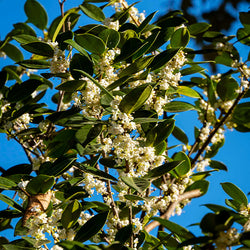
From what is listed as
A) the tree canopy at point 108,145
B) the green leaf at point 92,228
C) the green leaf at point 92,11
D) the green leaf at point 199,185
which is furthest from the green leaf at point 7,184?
the green leaf at point 199,185

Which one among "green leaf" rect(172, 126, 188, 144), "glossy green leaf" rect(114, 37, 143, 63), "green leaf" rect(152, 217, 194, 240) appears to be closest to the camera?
"green leaf" rect(152, 217, 194, 240)

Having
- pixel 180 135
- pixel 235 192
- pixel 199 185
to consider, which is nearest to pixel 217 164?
pixel 180 135

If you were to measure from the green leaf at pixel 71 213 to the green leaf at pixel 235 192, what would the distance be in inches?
25.7

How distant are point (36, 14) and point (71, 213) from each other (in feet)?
5.70

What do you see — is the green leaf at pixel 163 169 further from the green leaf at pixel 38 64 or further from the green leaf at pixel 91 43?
the green leaf at pixel 38 64

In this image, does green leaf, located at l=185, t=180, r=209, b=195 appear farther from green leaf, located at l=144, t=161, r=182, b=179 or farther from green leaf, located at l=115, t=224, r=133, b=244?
green leaf, located at l=115, t=224, r=133, b=244

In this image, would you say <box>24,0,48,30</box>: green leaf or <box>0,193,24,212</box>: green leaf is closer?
<box>0,193,24,212</box>: green leaf

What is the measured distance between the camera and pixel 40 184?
1.59m

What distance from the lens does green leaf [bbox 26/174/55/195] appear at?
1558mm

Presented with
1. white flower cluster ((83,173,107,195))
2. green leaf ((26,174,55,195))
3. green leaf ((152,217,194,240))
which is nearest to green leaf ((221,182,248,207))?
green leaf ((152,217,194,240))

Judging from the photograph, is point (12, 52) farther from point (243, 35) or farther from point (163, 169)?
point (163, 169)

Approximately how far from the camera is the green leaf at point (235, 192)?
1.77 meters

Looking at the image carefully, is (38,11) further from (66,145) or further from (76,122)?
(76,122)

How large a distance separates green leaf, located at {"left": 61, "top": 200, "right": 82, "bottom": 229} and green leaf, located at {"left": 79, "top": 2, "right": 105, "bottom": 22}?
1.13m
